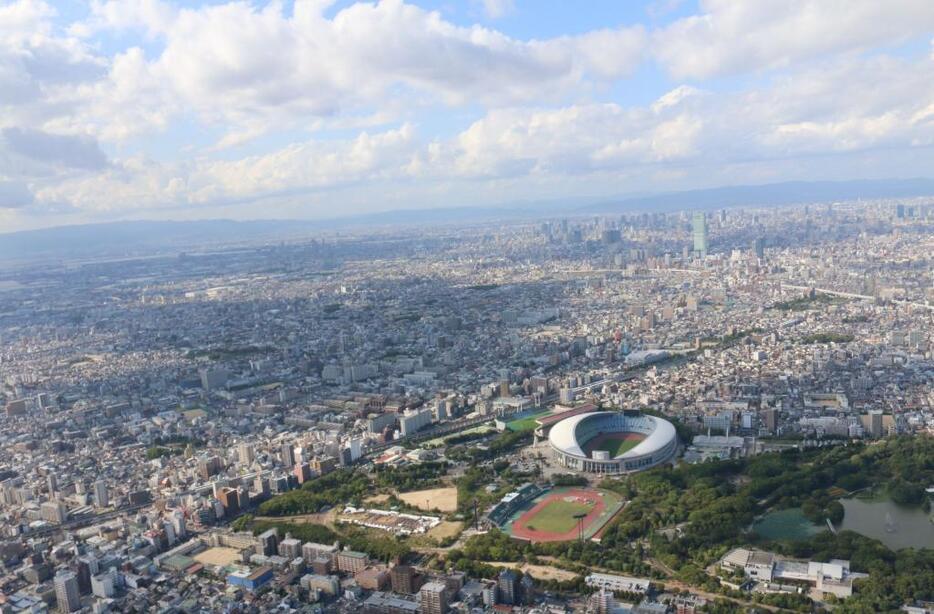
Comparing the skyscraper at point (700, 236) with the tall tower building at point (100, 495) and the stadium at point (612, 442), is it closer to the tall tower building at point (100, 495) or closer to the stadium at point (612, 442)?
the stadium at point (612, 442)

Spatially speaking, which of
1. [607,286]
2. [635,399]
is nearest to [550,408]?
[635,399]

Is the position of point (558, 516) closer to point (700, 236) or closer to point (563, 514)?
point (563, 514)

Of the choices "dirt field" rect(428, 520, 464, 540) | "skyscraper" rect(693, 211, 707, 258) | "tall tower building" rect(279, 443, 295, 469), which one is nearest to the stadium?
"dirt field" rect(428, 520, 464, 540)

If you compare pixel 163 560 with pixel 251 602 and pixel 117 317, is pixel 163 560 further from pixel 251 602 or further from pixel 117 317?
pixel 117 317

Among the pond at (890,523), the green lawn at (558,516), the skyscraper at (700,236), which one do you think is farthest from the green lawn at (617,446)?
the skyscraper at (700,236)

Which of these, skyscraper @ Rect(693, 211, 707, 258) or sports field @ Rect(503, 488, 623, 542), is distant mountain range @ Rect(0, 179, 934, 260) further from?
sports field @ Rect(503, 488, 623, 542)

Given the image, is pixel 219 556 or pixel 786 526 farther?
pixel 219 556

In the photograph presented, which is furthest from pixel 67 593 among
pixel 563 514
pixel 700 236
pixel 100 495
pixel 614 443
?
pixel 700 236
